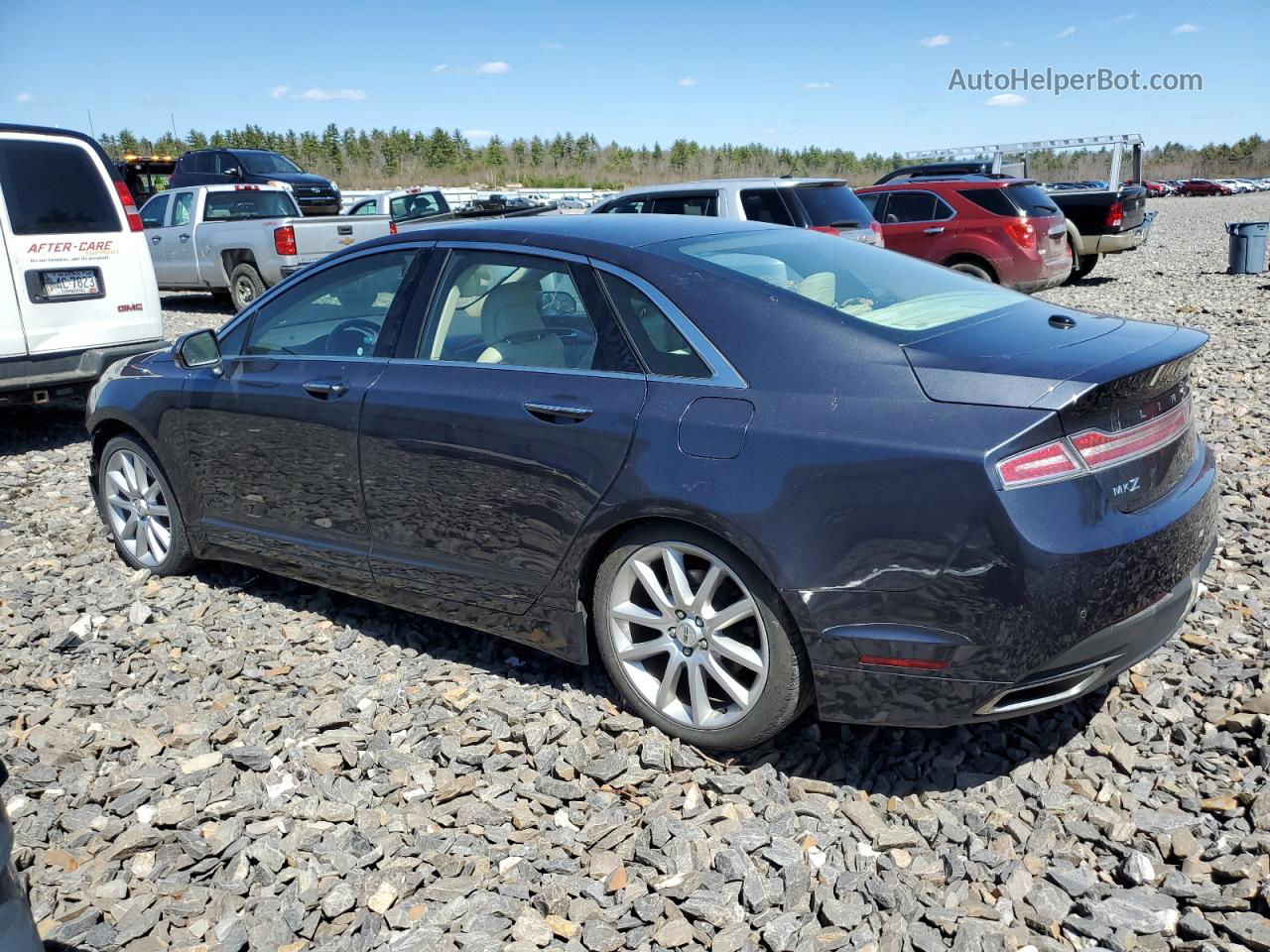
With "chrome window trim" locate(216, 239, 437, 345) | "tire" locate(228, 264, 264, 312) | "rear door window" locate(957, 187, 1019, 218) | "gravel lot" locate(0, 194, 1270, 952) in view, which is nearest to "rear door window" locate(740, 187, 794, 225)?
"rear door window" locate(957, 187, 1019, 218)

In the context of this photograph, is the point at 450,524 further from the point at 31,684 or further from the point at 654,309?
the point at 31,684

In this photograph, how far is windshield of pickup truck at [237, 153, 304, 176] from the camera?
2097 centimetres

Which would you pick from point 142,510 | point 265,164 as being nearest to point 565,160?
point 265,164

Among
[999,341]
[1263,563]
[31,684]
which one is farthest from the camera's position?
[1263,563]

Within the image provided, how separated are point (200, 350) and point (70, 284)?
12.0 feet

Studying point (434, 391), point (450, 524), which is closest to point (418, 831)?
point (450, 524)

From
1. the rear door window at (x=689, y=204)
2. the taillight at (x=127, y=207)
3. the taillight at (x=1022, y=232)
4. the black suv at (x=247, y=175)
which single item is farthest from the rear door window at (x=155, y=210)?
Answer: the taillight at (x=1022, y=232)

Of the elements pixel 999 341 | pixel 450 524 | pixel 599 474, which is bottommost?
pixel 450 524

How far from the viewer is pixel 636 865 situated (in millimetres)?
2783

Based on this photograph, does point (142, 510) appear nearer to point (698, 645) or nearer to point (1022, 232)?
point (698, 645)

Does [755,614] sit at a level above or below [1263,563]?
above

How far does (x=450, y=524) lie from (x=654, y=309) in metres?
1.06

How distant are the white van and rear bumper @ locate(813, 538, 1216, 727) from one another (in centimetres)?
635

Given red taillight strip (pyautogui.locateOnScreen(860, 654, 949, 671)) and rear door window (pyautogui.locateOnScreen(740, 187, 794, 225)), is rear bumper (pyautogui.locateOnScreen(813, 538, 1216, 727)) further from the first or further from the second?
rear door window (pyautogui.locateOnScreen(740, 187, 794, 225))
